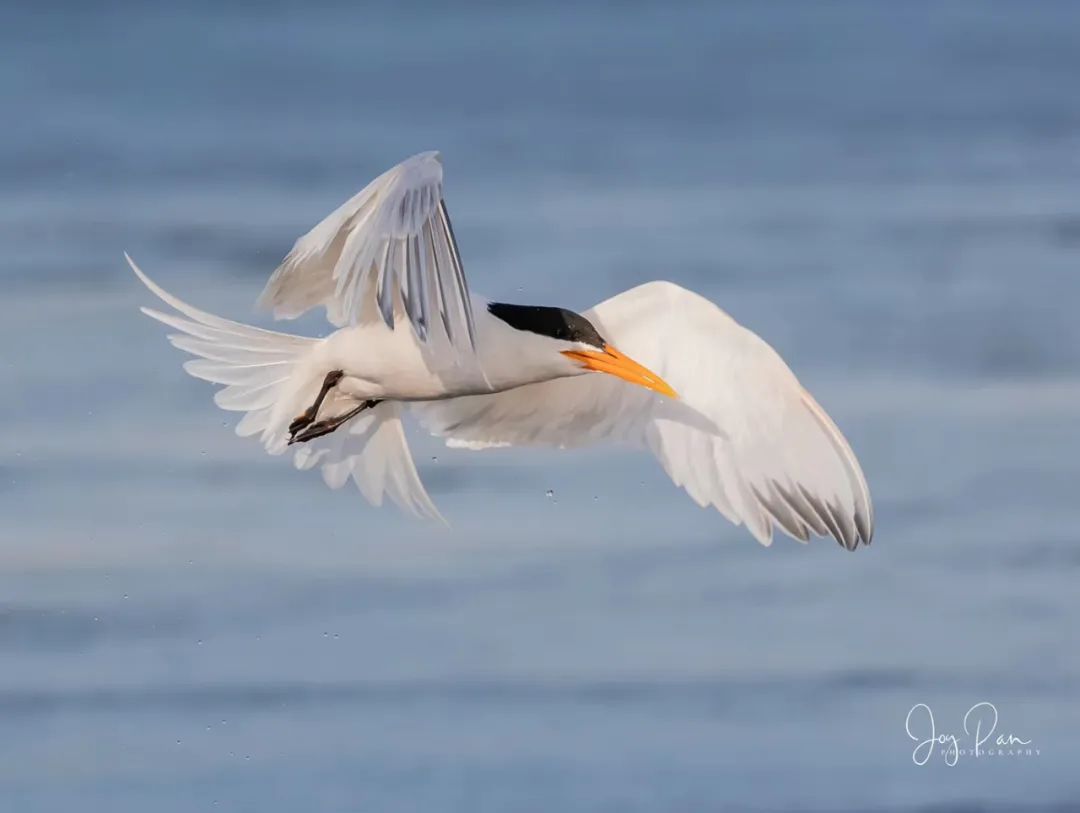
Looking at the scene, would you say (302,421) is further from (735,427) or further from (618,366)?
(735,427)

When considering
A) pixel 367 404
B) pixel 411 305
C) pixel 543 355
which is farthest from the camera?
pixel 367 404

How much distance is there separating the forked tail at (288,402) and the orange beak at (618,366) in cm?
85

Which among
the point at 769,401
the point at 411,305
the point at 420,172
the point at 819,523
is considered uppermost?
the point at 420,172

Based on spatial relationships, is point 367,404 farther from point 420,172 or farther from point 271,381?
point 420,172

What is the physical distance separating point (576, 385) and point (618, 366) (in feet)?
1.29

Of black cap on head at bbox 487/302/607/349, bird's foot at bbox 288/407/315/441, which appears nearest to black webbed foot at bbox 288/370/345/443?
bird's foot at bbox 288/407/315/441

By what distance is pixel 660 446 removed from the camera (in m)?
6.52

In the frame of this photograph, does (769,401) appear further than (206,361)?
No

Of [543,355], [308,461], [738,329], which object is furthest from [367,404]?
[738,329]

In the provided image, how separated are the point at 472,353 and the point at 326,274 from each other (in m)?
0.53

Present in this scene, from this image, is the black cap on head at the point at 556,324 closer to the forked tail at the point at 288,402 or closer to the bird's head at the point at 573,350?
the bird's head at the point at 573,350

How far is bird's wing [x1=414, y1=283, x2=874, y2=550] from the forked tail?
2.92 feet

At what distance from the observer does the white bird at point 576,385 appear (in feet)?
20.9

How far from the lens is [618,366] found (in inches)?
249
